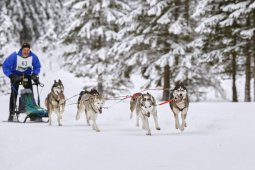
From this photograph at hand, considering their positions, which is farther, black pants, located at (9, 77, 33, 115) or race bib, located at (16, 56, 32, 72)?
black pants, located at (9, 77, 33, 115)

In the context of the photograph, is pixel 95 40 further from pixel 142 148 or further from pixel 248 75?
pixel 142 148

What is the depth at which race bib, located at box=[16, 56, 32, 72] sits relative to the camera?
11.6 metres

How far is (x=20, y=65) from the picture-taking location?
11.7 m

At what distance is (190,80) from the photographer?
21.3 meters

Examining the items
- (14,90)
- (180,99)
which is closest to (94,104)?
(180,99)

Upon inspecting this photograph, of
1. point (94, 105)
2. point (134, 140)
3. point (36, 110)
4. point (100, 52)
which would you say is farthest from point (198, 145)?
point (100, 52)

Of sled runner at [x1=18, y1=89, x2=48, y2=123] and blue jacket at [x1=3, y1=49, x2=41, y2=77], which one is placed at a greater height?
blue jacket at [x1=3, y1=49, x2=41, y2=77]

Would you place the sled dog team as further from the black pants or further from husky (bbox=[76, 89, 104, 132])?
the black pants

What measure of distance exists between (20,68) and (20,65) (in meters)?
0.11

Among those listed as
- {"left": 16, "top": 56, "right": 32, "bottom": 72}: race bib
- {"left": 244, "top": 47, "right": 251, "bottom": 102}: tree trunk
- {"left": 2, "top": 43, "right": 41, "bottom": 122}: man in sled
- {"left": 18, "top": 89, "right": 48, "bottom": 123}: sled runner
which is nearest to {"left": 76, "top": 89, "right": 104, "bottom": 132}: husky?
{"left": 18, "top": 89, "right": 48, "bottom": 123}: sled runner

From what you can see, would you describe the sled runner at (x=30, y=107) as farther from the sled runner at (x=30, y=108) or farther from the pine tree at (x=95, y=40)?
the pine tree at (x=95, y=40)

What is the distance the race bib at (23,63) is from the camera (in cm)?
1162

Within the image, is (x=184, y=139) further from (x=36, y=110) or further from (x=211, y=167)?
(x=36, y=110)

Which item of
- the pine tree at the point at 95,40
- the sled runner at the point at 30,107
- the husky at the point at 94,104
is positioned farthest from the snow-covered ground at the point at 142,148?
the pine tree at the point at 95,40
